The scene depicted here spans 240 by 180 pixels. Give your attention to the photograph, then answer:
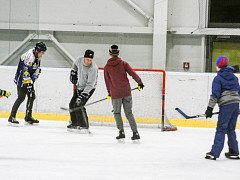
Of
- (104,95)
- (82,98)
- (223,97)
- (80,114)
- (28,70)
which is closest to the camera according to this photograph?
(223,97)

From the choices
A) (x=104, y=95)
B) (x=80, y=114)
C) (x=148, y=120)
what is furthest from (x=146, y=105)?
(x=80, y=114)

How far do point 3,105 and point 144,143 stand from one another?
139 inches

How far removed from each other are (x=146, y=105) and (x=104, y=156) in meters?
2.95

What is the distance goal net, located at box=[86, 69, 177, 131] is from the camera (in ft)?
25.8

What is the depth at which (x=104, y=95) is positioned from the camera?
8.14 metres

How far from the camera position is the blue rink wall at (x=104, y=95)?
815 centimetres

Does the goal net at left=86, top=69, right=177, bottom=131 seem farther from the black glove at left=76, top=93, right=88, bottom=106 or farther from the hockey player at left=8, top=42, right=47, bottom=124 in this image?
the black glove at left=76, top=93, right=88, bottom=106

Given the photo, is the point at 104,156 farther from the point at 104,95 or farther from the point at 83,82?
the point at 104,95

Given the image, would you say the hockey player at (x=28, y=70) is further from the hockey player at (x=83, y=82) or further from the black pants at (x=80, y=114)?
the black pants at (x=80, y=114)

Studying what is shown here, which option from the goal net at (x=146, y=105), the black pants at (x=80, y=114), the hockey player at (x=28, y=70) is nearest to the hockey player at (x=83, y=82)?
the black pants at (x=80, y=114)

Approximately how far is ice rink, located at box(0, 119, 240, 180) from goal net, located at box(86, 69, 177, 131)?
60 centimetres

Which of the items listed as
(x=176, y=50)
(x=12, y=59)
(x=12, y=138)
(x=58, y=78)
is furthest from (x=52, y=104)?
(x=176, y=50)

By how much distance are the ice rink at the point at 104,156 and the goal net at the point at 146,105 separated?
1.98 ft

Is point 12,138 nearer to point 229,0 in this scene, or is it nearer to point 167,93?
point 167,93
